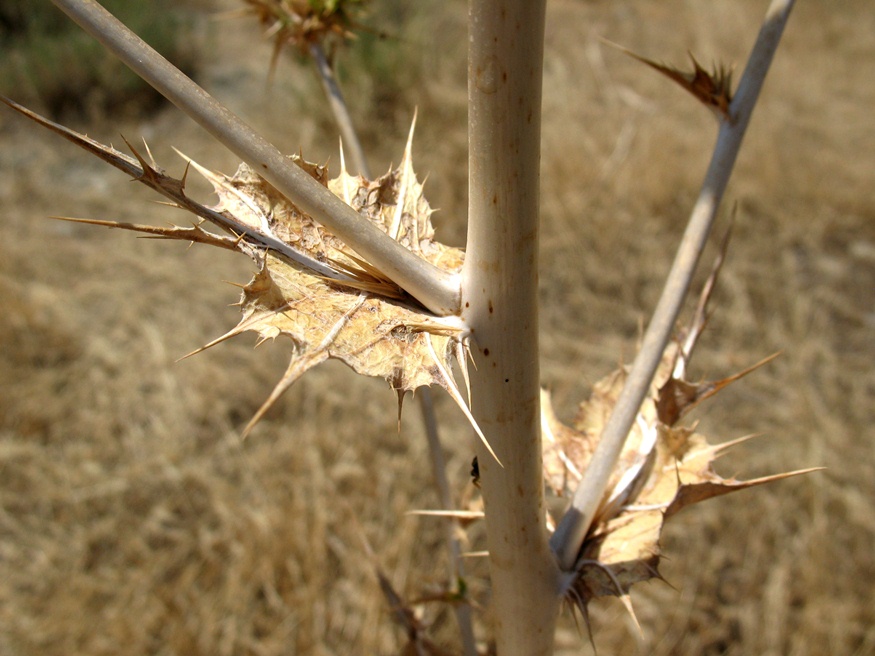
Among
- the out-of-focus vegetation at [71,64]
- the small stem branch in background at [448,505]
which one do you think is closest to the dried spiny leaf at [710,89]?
the small stem branch in background at [448,505]

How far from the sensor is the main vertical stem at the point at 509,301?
0.39 m

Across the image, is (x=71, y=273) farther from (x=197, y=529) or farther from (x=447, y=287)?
(x=447, y=287)

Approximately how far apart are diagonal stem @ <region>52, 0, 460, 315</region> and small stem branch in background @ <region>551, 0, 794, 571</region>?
0.26 meters

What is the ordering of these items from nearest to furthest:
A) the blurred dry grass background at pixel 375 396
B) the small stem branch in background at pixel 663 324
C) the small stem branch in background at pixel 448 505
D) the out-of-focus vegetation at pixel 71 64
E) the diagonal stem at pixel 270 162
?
the diagonal stem at pixel 270 162 < the small stem branch in background at pixel 663 324 < the small stem branch in background at pixel 448 505 < the blurred dry grass background at pixel 375 396 < the out-of-focus vegetation at pixel 71 64

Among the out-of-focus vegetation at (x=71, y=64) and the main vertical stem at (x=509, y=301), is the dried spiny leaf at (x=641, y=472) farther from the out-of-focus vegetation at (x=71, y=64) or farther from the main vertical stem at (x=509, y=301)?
the out-of-focus vegetation at (x=71, y=64)

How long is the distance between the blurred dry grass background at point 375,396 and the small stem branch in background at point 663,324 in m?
0.28

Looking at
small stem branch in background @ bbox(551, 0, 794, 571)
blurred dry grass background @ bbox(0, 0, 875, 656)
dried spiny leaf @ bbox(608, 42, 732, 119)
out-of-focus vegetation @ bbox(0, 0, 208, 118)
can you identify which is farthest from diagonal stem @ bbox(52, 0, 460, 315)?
out-of-focus vegetation @ bbox(0, 0, 208, 118)

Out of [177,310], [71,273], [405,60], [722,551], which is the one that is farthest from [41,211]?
[722,551]

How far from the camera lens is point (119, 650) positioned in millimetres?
1963

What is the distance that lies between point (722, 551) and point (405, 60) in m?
3.57

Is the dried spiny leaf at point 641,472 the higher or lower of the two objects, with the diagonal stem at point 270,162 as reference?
lower

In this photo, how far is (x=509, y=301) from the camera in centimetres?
48

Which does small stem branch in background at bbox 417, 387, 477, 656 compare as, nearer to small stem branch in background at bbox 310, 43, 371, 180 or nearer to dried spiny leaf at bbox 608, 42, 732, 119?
small stem branch in background at bbox 310, 43, 371, 180

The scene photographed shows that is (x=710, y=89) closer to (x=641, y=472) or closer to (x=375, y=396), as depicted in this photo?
(x=641, y=472)
